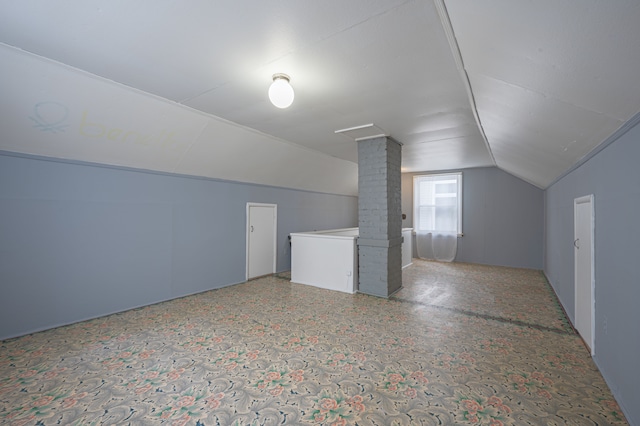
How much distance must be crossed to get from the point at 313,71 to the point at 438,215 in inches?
260

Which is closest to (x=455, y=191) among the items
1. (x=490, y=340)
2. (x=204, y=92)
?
(x=490, y=340)

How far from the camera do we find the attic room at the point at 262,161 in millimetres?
1772

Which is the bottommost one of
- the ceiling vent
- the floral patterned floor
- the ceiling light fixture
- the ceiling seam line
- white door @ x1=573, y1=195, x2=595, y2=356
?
the floral patterned floor

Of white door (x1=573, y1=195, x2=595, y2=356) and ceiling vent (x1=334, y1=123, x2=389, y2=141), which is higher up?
ceiling vent (x1=334, y1=123, x2=389, y2=141)

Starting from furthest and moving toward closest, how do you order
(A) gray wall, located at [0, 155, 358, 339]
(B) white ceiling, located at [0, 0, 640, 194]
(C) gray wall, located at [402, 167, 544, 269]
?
(C) gray wall, located at [402, 167, 544, 269], (A) gray wall, located at [0, 155, 358, 339], (B) white ceiling, located at [0, 0, 640, 194]

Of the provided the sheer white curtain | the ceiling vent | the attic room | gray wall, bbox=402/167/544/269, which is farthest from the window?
the ceiling vent

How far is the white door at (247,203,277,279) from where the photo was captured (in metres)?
5.69

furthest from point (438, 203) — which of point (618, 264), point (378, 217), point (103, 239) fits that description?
point (103, 239)

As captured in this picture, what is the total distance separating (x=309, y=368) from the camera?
250 cm

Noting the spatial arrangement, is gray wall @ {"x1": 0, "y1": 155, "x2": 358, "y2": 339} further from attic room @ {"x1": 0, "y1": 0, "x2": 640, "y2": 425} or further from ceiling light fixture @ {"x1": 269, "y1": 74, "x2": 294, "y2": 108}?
ceiling light fixture @ {"x1": 269, "y1": 74, "x2": 294, "y2": 108}

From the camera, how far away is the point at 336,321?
3580mm

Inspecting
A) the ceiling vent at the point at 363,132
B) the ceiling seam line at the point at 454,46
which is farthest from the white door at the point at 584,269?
the ceiling vent at the point at 363,132

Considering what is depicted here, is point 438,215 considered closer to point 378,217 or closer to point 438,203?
point 438,203

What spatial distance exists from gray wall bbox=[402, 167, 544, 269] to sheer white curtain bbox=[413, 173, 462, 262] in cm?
19
